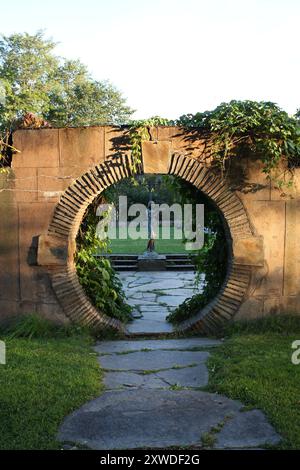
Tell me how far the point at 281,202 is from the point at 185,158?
49.0 inches

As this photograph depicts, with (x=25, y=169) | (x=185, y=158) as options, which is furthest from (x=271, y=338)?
(x=25, y=169)

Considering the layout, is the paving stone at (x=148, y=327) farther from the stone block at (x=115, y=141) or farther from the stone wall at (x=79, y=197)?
the stone block at (x=115, y=141)

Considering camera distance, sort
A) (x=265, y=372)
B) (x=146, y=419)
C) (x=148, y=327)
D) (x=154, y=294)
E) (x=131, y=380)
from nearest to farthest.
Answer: (x=146, y=419)
(x=265, y=372)
(x=131, y=380)
(x=148, y=327)
(x=154, y=294)

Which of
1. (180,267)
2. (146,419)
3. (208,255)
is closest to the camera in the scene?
(146,419)

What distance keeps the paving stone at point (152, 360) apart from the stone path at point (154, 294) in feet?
2.89

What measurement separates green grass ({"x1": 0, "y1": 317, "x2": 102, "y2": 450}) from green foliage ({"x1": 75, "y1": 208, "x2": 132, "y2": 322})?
0.82m

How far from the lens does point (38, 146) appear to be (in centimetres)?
562

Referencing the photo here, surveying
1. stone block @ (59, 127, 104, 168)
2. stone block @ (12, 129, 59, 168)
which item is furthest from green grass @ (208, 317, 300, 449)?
stone block @ (12, 129, 59, 168)

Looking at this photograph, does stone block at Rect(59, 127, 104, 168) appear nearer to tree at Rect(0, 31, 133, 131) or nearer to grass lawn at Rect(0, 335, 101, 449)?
grass lawn at Rect(0, 335, 101, 449)

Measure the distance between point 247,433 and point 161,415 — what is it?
63 cm

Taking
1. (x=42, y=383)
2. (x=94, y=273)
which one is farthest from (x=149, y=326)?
(x=42, y=383)

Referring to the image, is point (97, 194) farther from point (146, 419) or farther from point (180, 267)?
point (180, 267)

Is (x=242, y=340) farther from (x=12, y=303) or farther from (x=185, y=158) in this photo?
(x=12, y=303)

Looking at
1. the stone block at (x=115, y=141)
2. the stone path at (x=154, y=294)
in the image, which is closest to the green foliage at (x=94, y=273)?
the stone path at (x=154, y=294)
